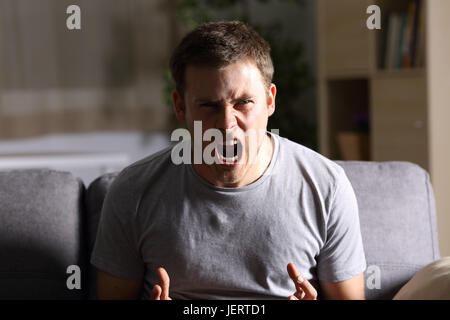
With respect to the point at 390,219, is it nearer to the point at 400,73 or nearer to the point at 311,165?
the point at 311,165

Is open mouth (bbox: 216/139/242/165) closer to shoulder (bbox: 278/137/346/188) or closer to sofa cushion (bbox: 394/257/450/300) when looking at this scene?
shoulder (bbox: 278/137/346/188)

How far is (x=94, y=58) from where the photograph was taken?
3305 mm

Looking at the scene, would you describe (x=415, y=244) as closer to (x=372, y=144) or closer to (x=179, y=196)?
(x=179, y=196)

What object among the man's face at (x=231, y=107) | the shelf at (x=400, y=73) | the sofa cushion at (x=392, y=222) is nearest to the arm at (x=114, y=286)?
the man's face at (x=231, y=107)

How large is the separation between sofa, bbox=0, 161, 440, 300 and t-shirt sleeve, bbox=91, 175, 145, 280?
0.17 m

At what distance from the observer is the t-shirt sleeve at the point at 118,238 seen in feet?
4.29

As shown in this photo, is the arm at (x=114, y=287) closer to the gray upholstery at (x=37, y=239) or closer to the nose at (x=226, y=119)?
the gray upholstery at (x=37, y=239)

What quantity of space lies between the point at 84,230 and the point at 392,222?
72 centimetres

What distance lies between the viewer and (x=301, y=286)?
1159 millimetres

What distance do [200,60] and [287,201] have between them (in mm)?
335

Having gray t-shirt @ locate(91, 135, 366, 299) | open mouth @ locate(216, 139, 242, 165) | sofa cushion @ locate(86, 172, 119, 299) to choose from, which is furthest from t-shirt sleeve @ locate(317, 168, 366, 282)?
sofa cushion @ locate(86, 172, 119, 299)

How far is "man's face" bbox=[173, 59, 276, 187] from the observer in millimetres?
1218

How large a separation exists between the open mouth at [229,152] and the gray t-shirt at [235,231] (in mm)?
66
